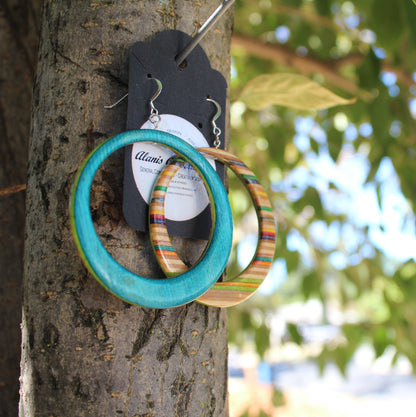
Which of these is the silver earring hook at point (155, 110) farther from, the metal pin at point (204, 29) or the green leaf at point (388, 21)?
the green leaf at point (388, 21)

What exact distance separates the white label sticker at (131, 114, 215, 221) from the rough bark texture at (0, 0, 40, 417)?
46 cm

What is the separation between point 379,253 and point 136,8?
1645mm

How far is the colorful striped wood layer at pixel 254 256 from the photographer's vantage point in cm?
45

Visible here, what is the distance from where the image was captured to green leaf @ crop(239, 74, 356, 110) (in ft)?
2.26

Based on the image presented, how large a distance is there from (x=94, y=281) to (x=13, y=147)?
1.70ft

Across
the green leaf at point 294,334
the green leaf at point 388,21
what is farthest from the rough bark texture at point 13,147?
the green leaf at point 294,334

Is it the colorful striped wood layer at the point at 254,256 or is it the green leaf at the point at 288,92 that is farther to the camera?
the green leaf at the point at 288,92

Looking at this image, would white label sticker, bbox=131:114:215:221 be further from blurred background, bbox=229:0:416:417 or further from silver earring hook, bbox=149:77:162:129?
blurred background, bbox=229:0:416:417

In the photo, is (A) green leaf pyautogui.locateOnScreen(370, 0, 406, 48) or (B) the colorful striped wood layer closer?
(B) the colorful striped wood layer

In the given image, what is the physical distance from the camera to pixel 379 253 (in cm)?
189

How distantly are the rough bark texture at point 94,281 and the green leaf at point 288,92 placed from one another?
0.21 metres

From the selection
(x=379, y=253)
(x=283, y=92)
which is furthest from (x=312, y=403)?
(x=283, y=92)

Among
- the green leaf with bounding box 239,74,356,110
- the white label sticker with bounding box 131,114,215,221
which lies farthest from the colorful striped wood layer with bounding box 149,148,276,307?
the green leaf with bounding box 239,74,356,110

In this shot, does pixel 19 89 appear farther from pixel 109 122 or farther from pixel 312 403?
pixel 312 403
